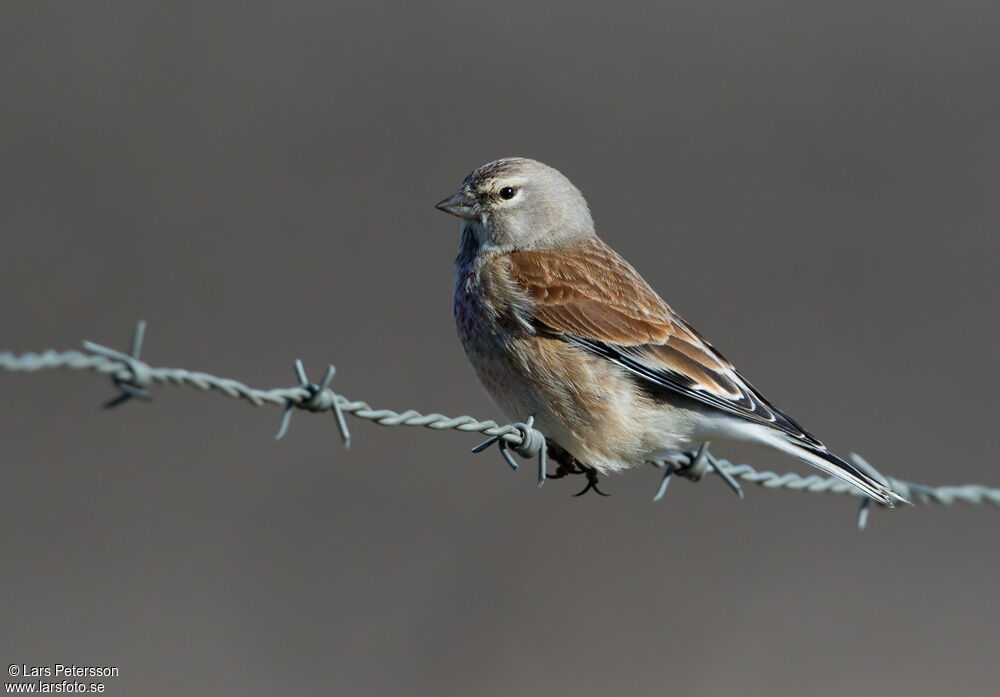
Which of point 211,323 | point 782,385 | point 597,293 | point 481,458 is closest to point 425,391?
point 481,458

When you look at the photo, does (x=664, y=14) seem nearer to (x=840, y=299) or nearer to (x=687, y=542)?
(x=840, y=299)

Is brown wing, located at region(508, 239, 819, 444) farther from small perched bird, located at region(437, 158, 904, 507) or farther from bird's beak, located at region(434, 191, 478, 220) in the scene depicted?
bird's beak, located at region(434, 191, 478, 220)

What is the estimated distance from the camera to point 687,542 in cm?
907

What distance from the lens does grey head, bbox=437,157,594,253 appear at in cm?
574

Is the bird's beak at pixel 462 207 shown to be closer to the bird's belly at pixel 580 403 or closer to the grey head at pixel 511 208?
the grey head at pixel 511 208

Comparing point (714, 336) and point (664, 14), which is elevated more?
point (664, 14)

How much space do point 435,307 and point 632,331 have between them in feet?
19.5

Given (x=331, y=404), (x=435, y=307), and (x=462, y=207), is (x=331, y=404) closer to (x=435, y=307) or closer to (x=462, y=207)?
(x=462, y=207)

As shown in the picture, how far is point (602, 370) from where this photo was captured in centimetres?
511

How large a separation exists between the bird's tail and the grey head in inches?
59.1

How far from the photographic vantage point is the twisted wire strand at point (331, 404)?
3.02 m

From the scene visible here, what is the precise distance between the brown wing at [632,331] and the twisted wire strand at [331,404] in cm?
25

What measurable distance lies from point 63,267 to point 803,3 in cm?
954

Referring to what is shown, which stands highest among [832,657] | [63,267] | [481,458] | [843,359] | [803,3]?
[803,3]
